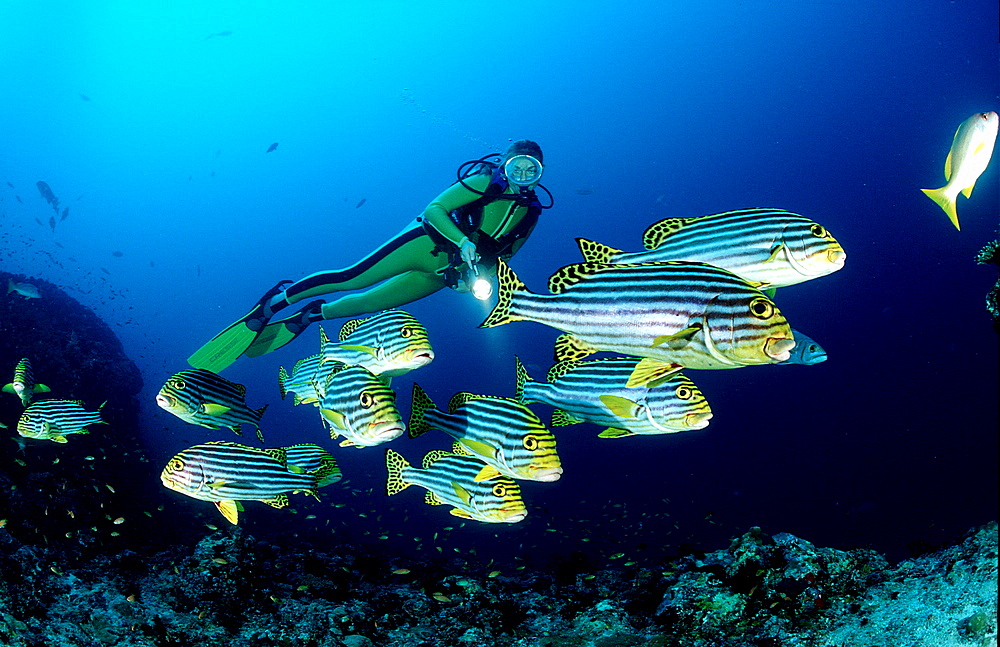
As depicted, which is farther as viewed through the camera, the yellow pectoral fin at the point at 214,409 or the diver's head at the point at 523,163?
the diver's head at the point at 523,163

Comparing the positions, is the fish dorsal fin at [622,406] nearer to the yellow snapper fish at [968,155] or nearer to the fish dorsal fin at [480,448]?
the fish dorsal fin at [480,448]

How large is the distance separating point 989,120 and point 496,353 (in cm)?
4944

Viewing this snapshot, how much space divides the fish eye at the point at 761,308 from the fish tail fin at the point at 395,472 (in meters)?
3.05

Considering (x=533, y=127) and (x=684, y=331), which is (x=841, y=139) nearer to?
(x=533, y=127)

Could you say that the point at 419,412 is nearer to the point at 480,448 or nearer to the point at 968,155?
the point at 480,448

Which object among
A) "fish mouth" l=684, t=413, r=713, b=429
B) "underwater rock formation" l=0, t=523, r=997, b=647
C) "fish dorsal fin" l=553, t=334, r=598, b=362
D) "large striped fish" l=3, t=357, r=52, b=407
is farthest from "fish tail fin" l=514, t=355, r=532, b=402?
"large striped fish" l=3, t=357, r=52, b=407

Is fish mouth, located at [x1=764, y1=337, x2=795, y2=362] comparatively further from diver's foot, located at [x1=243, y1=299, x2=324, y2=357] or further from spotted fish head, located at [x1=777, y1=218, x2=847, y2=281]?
diver's foot, located at [x1=243, y1=299, x2=324, y2=357]

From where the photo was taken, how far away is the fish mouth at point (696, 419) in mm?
2471

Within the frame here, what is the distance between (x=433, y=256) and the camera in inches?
337

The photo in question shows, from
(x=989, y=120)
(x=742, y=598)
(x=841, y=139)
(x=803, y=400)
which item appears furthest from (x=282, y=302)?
(x=841, y=139)

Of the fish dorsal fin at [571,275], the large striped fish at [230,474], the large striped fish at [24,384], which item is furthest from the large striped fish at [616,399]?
the large striped fish at [24,384]

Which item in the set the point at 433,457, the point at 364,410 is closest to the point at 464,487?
the point at 433,457

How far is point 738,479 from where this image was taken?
21.0 meters

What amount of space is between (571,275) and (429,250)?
6.62 m
